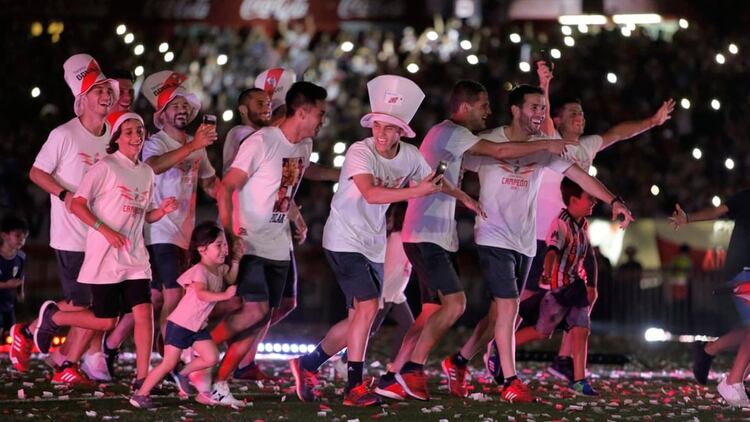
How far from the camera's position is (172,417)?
9312 millimetres

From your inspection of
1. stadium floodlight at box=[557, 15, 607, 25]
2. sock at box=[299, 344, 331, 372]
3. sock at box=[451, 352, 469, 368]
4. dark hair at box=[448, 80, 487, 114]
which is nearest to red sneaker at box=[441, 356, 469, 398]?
sock at box=[451, 352, 469, 368]

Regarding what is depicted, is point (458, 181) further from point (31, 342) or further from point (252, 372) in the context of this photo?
point (31, 342)

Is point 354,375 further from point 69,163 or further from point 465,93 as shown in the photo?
point 69,163

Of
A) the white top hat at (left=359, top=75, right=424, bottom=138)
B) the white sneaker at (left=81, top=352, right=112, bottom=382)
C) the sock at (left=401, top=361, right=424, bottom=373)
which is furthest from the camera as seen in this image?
the white sneaker at (left=81, top=352, right=112, bottom=382)

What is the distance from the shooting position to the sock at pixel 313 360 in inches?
420

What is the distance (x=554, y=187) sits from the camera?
494 inches

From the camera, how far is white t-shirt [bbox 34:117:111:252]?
11141 millimetres

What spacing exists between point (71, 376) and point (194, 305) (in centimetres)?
161

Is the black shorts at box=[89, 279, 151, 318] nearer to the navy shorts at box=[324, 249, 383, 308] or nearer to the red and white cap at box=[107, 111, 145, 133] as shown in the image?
the red and white cap at box=[107, 111, 145, 133]

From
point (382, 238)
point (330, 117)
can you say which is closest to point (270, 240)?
point (382, 238)

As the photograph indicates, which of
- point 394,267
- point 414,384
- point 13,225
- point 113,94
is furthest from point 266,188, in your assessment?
point 13,225

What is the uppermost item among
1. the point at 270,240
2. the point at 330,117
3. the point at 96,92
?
the point at 330,117

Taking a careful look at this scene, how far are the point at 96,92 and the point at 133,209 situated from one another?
4.03 feet

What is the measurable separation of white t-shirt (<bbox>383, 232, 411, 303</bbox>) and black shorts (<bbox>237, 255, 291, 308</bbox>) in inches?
61.9
